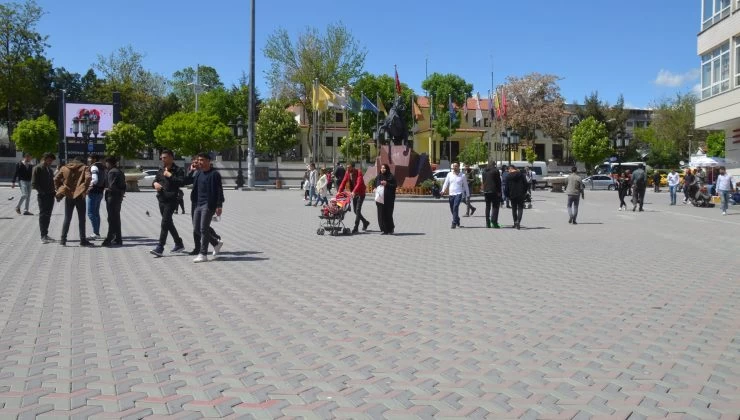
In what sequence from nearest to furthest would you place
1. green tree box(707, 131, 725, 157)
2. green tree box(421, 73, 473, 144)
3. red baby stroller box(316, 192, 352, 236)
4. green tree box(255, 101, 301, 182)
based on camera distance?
1. red baby stroller box(316, 192, 352, 236)
2. green tree box(707, 131, 725, 157)
3. green tree box(255, 101, 301, 182)
4. green tree box(421, 73, 473, 144)

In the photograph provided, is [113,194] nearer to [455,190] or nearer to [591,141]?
[455,190]

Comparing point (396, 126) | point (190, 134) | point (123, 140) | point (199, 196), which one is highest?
point (190, 134)

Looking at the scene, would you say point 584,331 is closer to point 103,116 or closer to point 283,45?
point 103,116

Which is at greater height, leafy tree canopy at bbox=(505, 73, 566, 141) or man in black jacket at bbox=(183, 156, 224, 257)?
leafy tree canopy at bbox=(505, 73, 566, 141)

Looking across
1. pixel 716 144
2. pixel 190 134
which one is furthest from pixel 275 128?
Result: pixel 716 144

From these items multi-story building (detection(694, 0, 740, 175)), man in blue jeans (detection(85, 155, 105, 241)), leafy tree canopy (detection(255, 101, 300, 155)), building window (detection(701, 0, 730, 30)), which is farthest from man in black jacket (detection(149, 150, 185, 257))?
leafy tree canopy (detection(255, 101, 300, 155))

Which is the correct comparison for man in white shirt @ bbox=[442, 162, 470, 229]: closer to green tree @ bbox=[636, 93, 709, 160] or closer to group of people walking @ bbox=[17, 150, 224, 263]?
group of people walking @ bbox=[17, 150, 224, 263]

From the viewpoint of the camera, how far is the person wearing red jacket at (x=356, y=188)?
16.5 m

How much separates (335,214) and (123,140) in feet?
155

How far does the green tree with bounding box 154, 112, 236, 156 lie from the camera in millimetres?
65000

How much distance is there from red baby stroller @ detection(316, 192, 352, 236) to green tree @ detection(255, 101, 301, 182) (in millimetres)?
57548

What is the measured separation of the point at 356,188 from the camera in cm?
1653

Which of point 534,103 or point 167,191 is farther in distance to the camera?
point 534,103

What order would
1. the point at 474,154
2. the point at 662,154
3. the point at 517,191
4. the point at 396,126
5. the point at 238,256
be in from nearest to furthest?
the point at 238,256 → the point at 517,191 → the point at 396,126 → the point at 474,154 → the point at 662,154
